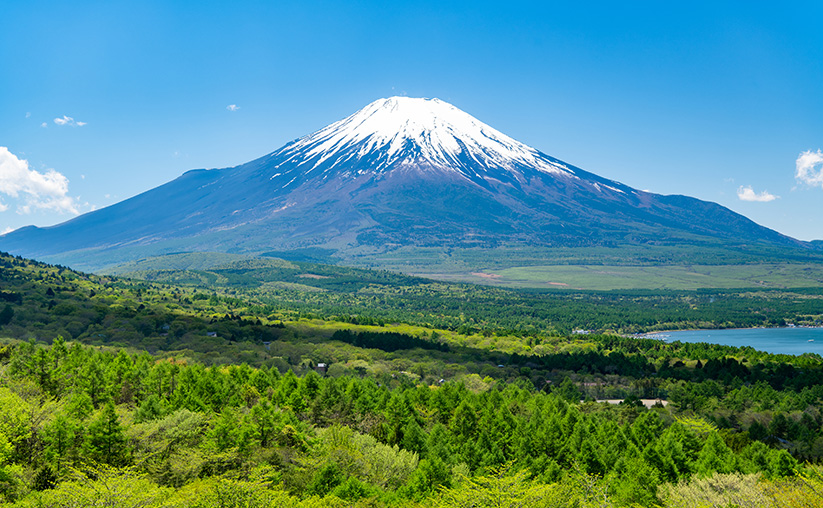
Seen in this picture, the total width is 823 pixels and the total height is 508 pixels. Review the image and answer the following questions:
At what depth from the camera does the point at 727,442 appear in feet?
197

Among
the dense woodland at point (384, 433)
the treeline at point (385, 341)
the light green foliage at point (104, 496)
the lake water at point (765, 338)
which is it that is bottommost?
the lake water at point (765, 338)

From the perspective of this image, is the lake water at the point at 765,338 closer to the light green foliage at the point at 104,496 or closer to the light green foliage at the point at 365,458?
the light green foliage at the point at 365,458

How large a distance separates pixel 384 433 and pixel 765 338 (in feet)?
513

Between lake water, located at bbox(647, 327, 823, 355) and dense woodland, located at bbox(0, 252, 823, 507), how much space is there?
58.0 m

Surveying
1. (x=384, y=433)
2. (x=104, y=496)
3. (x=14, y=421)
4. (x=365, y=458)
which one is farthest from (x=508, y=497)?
(x=14, y=421)

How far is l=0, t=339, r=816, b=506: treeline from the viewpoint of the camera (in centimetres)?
3878

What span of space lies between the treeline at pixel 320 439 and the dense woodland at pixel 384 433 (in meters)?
0.15

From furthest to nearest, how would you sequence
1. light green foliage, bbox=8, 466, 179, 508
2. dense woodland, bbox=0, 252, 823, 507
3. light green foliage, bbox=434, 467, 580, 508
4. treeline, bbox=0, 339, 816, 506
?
treeline, bbox=0, 339, 816, 506, dense woodland, bbox=0, 252, 823, 507, light green foliage, bbox=434, 467, 580, 508, light green foliage, bbox=8, 466, 179, 508

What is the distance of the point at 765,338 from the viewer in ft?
575

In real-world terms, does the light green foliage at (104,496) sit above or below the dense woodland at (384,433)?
above

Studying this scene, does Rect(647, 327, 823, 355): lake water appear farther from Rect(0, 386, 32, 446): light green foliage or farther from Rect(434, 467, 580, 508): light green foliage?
Rect(0, 386, 32, 446): light green foliage

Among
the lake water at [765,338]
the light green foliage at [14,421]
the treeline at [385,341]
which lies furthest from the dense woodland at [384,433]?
the lake water at [765,338]

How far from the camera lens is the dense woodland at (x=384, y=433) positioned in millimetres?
36062

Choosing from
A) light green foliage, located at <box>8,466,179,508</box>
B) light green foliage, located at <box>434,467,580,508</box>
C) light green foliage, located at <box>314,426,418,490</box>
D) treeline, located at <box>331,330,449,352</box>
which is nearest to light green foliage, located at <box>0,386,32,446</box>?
light green foliage, located at <box>8,466,179,508</box>
